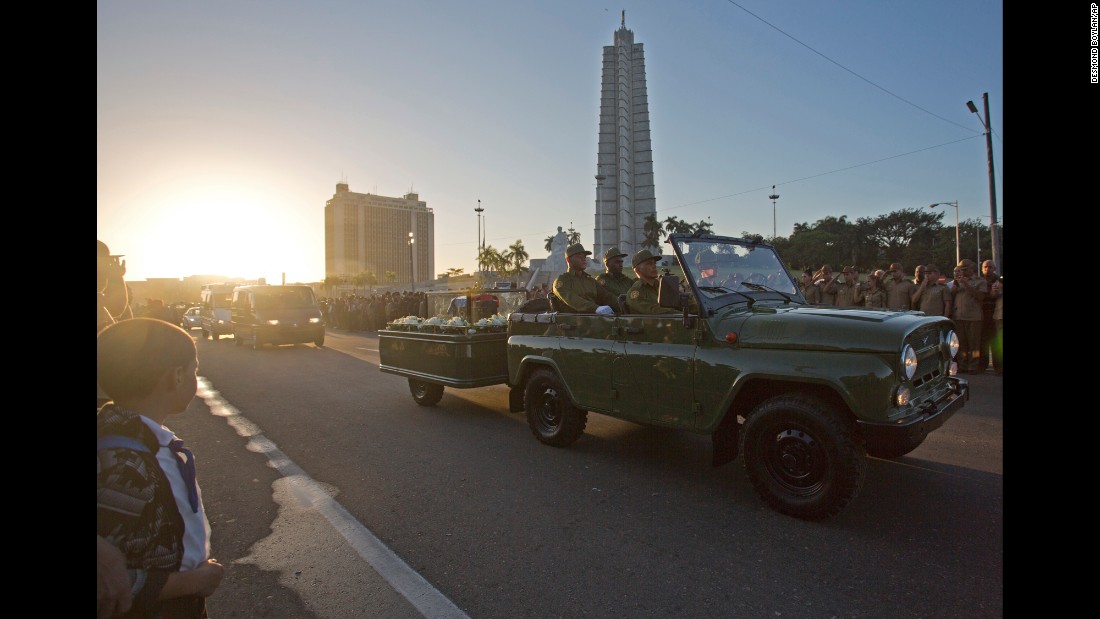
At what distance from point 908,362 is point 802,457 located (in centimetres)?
88

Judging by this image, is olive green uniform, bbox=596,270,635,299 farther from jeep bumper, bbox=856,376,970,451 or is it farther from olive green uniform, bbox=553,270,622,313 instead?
jeep bumper, bbox=856,376,970,451

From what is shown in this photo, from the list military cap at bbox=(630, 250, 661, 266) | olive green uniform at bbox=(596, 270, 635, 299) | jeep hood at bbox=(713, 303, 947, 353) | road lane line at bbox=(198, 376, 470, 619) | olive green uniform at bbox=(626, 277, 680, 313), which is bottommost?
road lane line at bbox=(198, 376, 470, 619)

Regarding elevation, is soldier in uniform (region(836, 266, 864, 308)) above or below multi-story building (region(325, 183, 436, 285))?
below

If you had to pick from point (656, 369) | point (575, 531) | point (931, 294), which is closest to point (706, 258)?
point (656, 369)

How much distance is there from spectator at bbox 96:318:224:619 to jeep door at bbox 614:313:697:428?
10.6 ft

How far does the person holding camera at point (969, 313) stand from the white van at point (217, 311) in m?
21.7

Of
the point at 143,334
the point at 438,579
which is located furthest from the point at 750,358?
the point at 143,334

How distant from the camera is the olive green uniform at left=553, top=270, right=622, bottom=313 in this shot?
5375 mm

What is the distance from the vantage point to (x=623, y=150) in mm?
50406

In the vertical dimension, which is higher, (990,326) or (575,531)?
(990,326)

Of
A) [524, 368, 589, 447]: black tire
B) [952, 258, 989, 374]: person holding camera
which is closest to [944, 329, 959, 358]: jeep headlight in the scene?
[524, 368, 589, 447]: black tire

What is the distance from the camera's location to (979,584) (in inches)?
113

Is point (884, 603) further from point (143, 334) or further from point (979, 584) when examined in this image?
point (143, 334)

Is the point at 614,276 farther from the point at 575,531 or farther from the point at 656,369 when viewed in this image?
the point at 575,531
